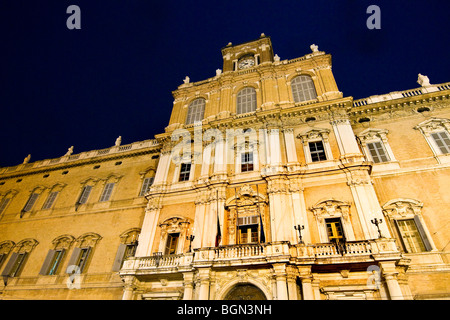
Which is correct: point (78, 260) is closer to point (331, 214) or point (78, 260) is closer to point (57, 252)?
point (57, 252)

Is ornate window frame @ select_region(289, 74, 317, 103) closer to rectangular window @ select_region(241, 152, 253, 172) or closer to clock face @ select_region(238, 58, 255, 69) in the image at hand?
clock face @ select_region(238, 58, 255, 69)

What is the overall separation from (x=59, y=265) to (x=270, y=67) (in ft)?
76.7

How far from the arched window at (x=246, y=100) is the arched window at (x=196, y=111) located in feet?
11.2

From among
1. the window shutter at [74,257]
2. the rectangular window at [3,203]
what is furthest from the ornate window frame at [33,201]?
the window shutter at [74,257]

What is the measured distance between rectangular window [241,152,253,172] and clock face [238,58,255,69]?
11.6m

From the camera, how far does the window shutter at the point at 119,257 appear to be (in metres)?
18.2

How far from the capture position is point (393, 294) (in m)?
11.5

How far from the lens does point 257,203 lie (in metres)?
16.4

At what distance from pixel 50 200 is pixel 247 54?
944 inches

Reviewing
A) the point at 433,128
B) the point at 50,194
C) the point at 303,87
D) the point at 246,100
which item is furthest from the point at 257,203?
the point at 50,194

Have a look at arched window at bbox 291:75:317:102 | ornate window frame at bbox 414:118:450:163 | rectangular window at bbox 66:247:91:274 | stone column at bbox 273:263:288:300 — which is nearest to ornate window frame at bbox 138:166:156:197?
rectangular window at bbox 66:247:91:274

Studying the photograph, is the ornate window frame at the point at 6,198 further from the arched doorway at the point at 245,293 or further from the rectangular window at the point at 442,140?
the rectangular window at the point at 442,140

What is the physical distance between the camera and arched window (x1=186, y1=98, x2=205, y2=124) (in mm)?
23859
